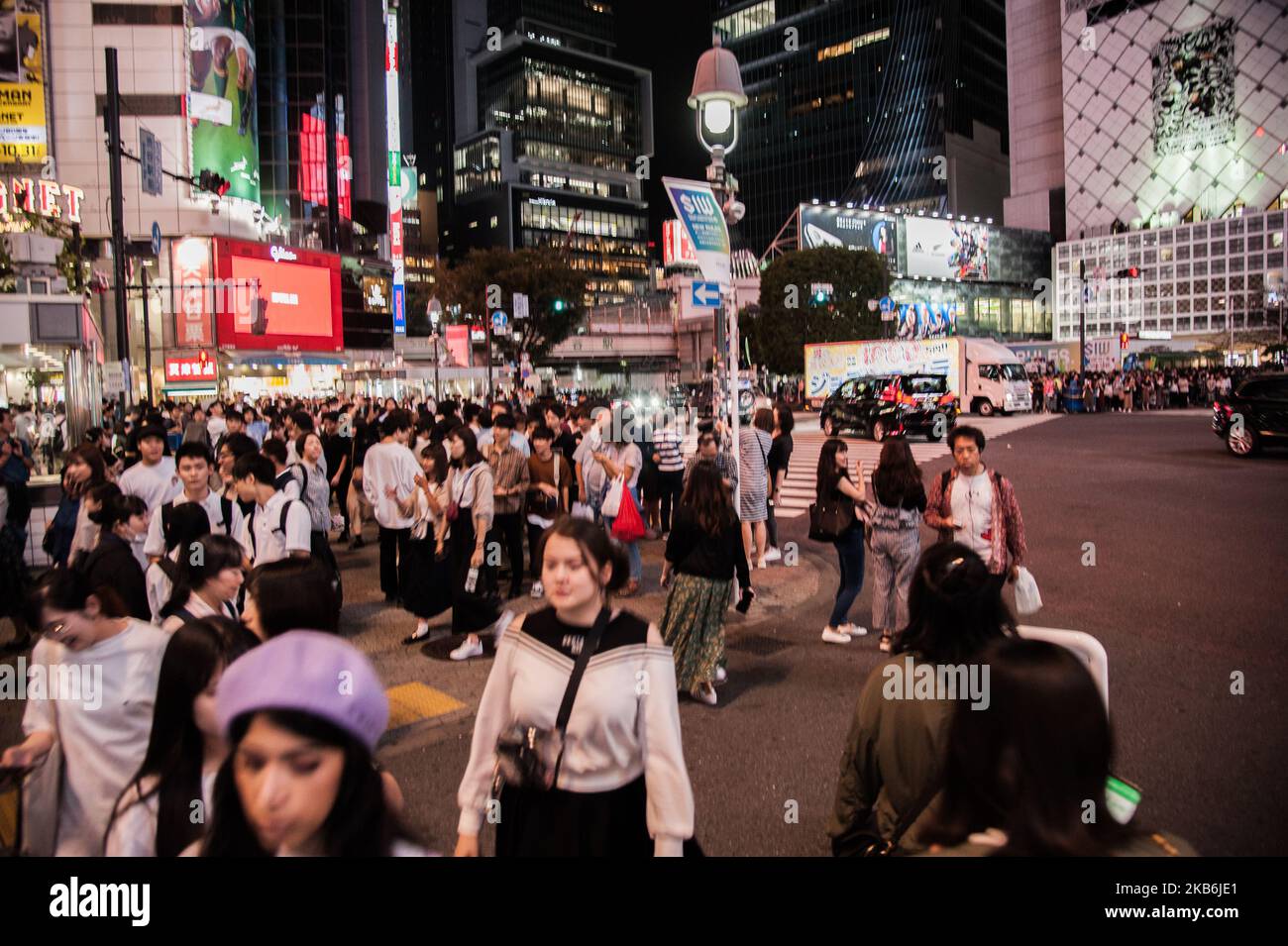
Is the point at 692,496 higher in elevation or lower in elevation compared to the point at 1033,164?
lower

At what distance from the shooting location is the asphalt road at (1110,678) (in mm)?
4293

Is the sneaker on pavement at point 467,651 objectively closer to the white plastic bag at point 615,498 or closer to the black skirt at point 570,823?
the white plastic bag at point 615,498

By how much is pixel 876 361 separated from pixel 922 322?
34143mm

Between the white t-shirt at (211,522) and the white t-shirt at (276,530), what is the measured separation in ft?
0.67

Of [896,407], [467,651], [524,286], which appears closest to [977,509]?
[467,651]

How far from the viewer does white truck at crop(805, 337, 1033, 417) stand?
34.8 meters

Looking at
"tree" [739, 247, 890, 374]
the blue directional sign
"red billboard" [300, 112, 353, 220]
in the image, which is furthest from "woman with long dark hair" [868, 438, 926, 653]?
"red billboard" [300, 112, 353, 220]

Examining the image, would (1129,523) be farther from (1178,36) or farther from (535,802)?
(1178,36)

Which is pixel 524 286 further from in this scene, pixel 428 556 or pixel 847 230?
pixel 428 556

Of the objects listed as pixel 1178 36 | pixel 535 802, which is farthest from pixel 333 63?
pixel 1178 36

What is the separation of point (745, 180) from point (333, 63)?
63269mm

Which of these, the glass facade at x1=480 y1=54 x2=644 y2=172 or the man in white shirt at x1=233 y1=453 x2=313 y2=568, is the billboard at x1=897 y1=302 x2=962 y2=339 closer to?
the man in white shirt at x1=233 y1=453 x2=313 y2=568

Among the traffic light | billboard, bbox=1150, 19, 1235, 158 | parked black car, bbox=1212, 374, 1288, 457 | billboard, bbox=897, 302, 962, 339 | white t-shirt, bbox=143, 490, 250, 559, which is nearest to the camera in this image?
white t-shirt, bbox=143, 490, 250, 559
